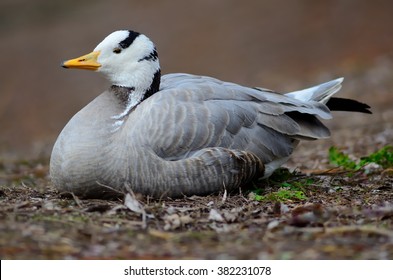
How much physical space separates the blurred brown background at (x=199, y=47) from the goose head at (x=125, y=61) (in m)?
5.77

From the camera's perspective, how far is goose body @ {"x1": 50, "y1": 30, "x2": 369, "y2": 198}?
6113 millimetres

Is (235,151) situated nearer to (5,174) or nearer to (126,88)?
(126,88)

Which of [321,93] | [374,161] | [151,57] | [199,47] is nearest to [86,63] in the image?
[151,57]

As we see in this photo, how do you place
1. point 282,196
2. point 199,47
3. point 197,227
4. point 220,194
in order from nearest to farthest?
1. point 197,227
2. point 282,196
3. point 220,194
4. point 199,47

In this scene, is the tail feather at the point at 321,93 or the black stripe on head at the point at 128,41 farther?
the tail feather at the point at 321,93

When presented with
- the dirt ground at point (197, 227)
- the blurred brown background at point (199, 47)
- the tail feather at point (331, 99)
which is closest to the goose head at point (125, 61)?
the dirt ground at point (197, 227)

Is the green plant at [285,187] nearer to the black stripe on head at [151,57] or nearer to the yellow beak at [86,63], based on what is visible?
the black stripe on head at [151,57]

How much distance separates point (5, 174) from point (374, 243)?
6.02 meters

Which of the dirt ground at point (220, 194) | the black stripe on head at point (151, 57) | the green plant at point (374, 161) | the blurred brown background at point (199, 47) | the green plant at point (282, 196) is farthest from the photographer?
the blurred brown background at point (199, 47)

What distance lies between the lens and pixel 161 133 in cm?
623

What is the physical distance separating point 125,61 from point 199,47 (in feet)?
42.7

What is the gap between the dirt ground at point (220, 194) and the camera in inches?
188

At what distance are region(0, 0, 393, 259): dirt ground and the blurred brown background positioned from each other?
54mm

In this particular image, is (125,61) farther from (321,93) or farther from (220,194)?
(321,93)
